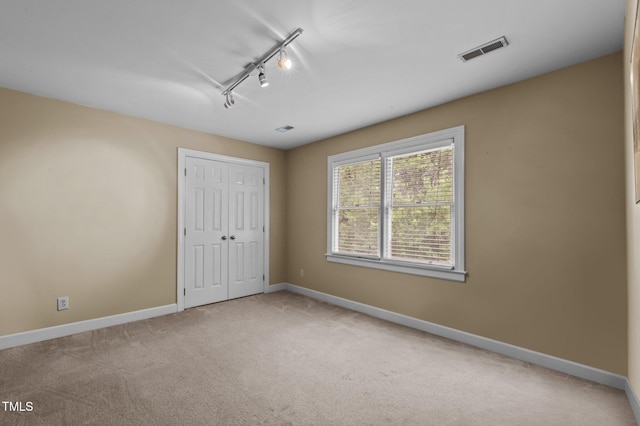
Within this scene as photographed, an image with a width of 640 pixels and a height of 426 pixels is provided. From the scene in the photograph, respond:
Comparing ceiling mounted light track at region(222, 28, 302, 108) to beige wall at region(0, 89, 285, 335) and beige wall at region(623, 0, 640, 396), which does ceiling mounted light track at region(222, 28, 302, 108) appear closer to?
beige wall at region(0, 89, 285, 335)

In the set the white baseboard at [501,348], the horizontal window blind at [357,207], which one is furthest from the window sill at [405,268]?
the white baseboard at [501,348]

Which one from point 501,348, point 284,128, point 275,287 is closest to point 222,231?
point 275,287

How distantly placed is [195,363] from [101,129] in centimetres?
297

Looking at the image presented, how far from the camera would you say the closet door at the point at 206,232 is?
14.3 ft

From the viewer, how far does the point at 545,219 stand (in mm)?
2691

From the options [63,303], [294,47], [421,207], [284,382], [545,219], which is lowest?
[284,382]

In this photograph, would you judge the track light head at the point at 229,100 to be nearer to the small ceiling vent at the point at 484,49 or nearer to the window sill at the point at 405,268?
the small ceiling vent at the point at 484,49

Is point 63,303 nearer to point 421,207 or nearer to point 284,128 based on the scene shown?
point 284,128

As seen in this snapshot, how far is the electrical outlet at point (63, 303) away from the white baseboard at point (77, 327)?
0.19 meters

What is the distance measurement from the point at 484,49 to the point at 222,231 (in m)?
4.03

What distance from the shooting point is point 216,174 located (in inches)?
183

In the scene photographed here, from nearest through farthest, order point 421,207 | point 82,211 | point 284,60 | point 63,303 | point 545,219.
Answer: point 284,60
point 545,219
point 63,303
point 82,211
point 421,207

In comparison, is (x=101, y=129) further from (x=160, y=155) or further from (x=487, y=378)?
(x=487, y=378)

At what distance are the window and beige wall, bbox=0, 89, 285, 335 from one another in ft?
7.80
